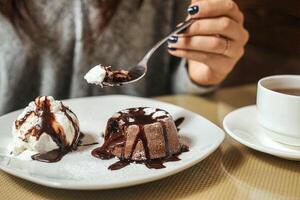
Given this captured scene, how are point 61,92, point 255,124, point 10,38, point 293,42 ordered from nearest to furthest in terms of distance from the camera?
point 255,124
point 10,38
point 61,92
point 293,42

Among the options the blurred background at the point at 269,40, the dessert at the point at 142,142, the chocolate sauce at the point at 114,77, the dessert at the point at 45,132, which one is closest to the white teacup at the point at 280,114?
the dessert at the point at 142,142

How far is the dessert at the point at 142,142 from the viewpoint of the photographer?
0.87m

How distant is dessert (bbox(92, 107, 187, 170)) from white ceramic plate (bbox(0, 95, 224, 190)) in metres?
0.02

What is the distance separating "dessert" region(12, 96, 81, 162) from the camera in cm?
88

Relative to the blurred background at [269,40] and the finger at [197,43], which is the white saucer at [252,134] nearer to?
the finger at [197,43]

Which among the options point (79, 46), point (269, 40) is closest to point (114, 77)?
point (79, 46)

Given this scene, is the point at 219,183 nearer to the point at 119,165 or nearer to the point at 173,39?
the point at 119,165

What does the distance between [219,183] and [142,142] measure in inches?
6.9

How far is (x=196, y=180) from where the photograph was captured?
82 cm

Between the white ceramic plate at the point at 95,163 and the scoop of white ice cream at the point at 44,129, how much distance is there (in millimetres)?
31

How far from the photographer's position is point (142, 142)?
34.5 inches

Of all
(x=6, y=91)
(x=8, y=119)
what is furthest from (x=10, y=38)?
(x=8, y=119)

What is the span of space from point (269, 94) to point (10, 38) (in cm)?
78

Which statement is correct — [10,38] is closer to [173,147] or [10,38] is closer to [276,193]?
[173,147]
